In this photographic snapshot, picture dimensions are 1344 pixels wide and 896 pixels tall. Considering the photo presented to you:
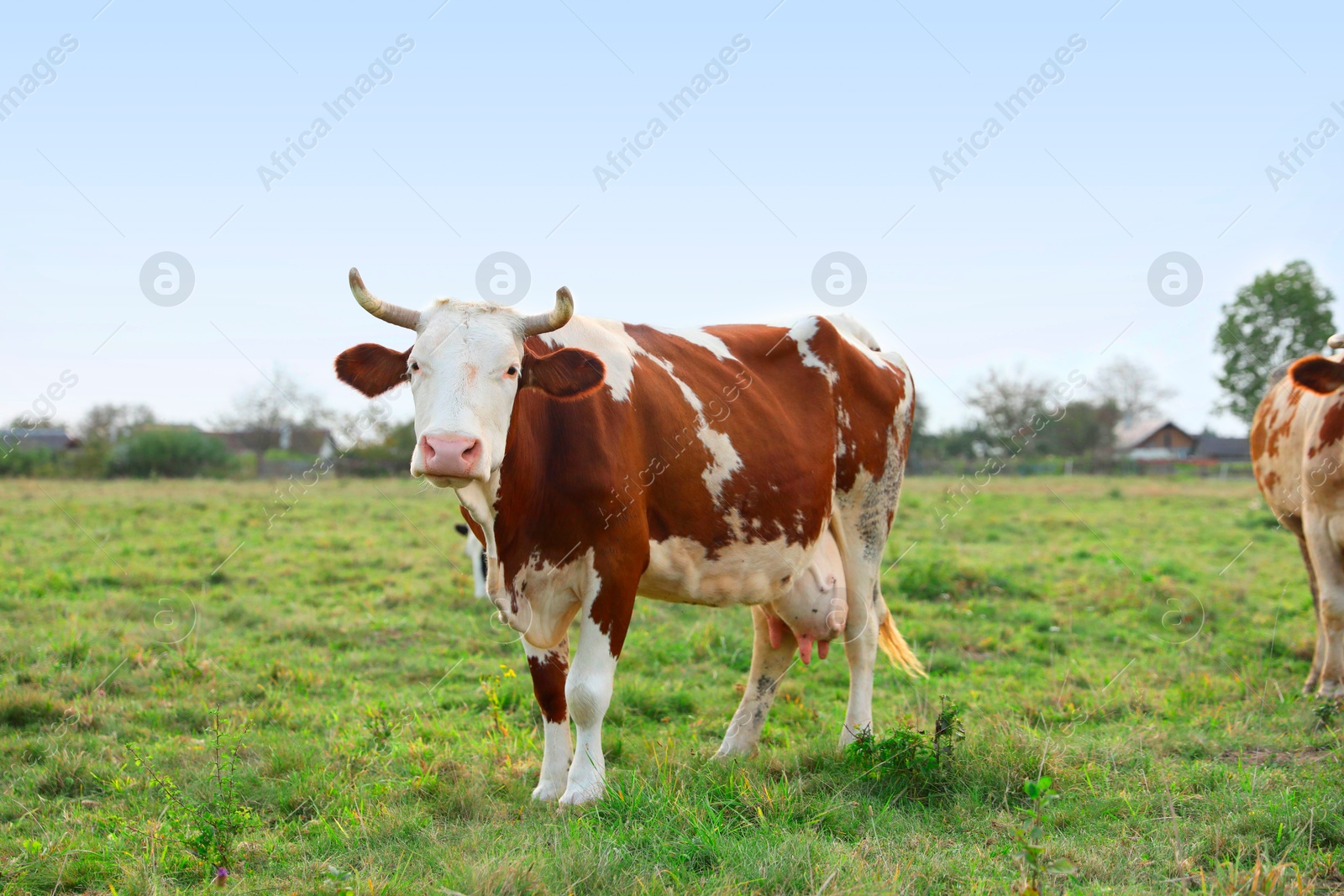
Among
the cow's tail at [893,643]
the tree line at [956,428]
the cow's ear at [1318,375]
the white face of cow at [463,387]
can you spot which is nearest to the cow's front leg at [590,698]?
the white face of cow at [463,387]

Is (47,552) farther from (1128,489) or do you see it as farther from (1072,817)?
(1128,489)

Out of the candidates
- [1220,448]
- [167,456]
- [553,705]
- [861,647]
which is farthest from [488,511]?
[1220,448]

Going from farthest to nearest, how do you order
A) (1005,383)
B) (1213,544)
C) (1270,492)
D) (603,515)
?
(1005,383) < (1213,544) < (1270,492) < (603,515)

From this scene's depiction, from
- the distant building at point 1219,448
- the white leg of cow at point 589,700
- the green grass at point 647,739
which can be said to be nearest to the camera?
the green grass at point 647,739

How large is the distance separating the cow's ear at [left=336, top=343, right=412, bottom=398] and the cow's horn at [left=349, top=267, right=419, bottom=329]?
24 centimetres

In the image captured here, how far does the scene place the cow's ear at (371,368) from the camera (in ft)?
14.9

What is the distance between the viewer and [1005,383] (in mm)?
48469

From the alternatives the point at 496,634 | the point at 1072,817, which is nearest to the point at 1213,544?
the point at 496,634

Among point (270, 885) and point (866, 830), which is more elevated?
point (866, 830)

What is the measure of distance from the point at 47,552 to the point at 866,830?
498 inches

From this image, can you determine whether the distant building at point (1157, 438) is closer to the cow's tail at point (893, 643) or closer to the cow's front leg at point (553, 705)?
the cow's tail at point (893, 643)

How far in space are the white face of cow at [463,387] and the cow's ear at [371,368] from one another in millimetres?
357

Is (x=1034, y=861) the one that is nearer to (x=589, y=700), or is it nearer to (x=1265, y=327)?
(x=589, y=700)

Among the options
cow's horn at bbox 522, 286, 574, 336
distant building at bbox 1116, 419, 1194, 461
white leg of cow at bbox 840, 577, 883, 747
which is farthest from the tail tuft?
distant building at bbox 1116, 419, 1194, 461
